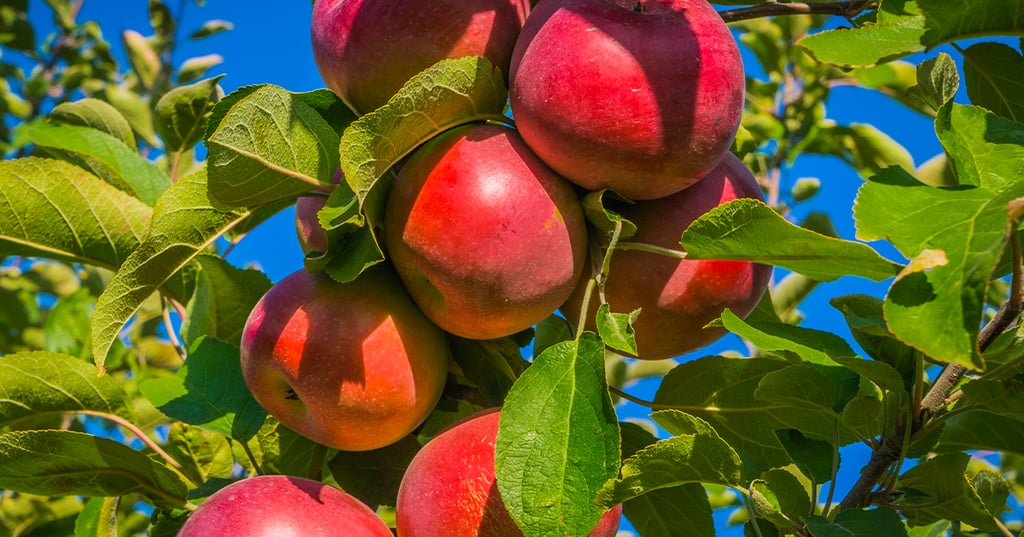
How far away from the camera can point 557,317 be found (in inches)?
59.4

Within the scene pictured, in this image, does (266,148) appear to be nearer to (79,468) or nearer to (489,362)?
(489,362)

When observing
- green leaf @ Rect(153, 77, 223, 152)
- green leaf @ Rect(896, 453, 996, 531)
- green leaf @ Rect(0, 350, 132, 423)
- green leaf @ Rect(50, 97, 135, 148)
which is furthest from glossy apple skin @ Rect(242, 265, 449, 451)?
green leaf @ Rect(50, 97, 135, 148)

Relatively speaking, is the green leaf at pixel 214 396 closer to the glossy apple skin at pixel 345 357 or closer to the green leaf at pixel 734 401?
the glossy apple skin at pixel 345 357

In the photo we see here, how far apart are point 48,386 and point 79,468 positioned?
0.19m

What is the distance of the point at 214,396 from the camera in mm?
1384

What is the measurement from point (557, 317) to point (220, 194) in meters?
0.62

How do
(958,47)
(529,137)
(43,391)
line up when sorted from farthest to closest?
(43,391), (958,47), (529,137)

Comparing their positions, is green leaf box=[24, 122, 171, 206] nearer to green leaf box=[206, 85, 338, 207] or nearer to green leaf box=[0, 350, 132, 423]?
green leaf box=[0, 350, 132, 423]

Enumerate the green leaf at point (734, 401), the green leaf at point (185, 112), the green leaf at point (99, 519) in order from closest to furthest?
the green leaf at point (734, 401) < the green leaf at point (99, 519) < the green leaf at point (185, 112)

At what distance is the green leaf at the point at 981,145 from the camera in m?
0.96

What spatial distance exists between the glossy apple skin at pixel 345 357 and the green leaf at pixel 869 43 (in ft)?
1.84

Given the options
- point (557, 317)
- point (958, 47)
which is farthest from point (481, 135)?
point (958, 47)

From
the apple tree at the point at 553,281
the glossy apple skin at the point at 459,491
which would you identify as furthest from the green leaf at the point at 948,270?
Answer: the glossy apple skin at the point at 459,491

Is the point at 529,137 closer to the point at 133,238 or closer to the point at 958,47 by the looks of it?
the point at 958,47
